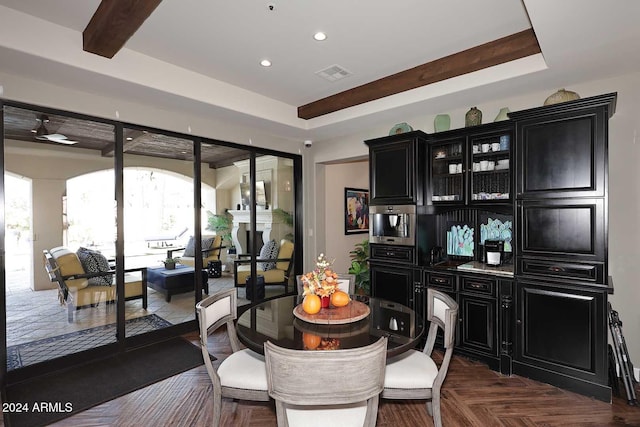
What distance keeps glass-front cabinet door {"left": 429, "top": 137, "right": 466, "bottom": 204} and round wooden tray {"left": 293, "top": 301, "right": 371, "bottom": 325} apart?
6.19 feet

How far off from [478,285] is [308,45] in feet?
9.04

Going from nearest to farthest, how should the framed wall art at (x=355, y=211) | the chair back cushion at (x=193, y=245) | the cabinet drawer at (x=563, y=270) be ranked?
the cabinet drawer at (x=563, y=270) → the chair back cushion at (x=193, y=245) → the framed wall art at (x=355, y=211)

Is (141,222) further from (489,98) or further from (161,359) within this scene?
(489,98)

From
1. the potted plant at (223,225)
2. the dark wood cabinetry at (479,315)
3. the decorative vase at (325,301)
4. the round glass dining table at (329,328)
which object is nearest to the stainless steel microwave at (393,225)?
the dark wood cabinetry at (479,315)

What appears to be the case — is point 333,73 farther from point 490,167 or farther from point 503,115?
point 490,167

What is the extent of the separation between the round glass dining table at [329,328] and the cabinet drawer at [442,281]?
1091mm

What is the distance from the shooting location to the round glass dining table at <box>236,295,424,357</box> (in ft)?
6.01

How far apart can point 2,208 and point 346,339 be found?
315cm

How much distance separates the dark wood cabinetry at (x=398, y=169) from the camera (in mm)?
3625

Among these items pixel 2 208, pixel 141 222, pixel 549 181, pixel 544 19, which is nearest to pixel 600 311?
pixel 549 181

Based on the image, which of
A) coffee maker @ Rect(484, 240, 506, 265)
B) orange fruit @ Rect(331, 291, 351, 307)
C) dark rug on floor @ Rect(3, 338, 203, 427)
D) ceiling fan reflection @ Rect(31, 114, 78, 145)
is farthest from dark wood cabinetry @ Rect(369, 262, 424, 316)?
ceiling fan reflection @ Rect(31, 114, 78, 145)

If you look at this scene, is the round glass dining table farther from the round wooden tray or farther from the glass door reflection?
the glass door reflection

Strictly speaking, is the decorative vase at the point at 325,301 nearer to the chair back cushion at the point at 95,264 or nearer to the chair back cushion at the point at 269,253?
the chair back cushion at the point at 95,264

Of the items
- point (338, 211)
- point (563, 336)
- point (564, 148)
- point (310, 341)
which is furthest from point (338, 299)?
point (338, 211)
